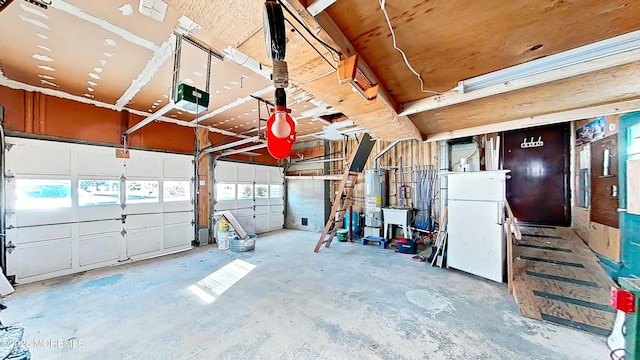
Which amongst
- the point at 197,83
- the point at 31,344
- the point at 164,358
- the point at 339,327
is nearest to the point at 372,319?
the point at 339,327

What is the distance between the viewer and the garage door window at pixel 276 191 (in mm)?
7797

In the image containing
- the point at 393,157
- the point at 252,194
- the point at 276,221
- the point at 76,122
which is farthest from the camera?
the point at 276,221

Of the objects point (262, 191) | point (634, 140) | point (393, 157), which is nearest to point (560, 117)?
point (634, 140)

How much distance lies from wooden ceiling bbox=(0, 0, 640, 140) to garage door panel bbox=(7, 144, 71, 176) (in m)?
1.00

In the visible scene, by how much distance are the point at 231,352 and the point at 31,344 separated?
1905 millimetres

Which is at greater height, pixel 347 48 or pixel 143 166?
pixel 347 48

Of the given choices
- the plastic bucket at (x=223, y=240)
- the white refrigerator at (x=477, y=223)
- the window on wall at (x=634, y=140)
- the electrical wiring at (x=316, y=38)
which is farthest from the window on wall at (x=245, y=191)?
the window on wall at (x=634, y=140)

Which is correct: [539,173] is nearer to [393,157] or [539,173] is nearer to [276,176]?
[393,157]

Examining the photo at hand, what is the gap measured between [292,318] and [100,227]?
13.8ft

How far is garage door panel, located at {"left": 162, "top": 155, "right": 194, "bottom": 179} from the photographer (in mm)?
5137

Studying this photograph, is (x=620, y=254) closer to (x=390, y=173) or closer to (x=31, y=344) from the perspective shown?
(x=390, y=173)

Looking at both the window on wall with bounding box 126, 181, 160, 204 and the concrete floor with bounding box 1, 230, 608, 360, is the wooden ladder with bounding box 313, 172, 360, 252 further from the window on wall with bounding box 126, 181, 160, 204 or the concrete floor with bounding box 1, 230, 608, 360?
the window on wall with bounding box 126, 181, 160, 204

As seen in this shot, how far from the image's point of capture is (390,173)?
250 inches

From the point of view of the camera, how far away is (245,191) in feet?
22.7
